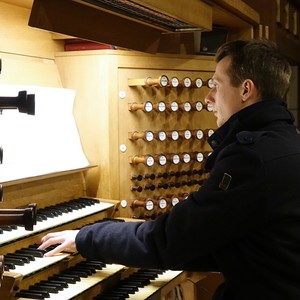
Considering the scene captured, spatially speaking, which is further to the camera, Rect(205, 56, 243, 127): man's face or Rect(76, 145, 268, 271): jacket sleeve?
Rect(205, 56, 243, 127): man's face

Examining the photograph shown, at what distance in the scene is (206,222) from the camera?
5.74 ft

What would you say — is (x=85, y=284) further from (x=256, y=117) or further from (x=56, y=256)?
(x=256, y=117)

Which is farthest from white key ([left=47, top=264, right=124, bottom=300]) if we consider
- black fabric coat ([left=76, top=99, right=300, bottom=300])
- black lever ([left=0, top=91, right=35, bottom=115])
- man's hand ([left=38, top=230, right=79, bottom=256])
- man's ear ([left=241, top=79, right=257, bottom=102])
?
man's ear ([left=241, top=79, right=257, bottom=102])

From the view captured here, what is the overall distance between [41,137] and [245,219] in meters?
1.25

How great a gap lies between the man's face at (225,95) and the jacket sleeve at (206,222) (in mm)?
270

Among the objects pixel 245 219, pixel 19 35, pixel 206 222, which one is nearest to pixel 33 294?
pixel 206 222

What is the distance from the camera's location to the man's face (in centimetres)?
203

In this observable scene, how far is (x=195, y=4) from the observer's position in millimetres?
3010

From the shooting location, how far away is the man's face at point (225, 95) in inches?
80.0

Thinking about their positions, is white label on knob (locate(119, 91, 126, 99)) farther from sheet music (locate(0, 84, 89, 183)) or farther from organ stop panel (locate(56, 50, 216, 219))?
sheet music (locate(0, 84, 89, 183))

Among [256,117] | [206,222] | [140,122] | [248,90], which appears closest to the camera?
Answer: [206,222]

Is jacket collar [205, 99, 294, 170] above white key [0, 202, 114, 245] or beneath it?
above

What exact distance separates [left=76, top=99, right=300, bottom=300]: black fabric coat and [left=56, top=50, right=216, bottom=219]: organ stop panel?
1.26 m

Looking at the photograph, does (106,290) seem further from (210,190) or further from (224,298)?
(210,190)
